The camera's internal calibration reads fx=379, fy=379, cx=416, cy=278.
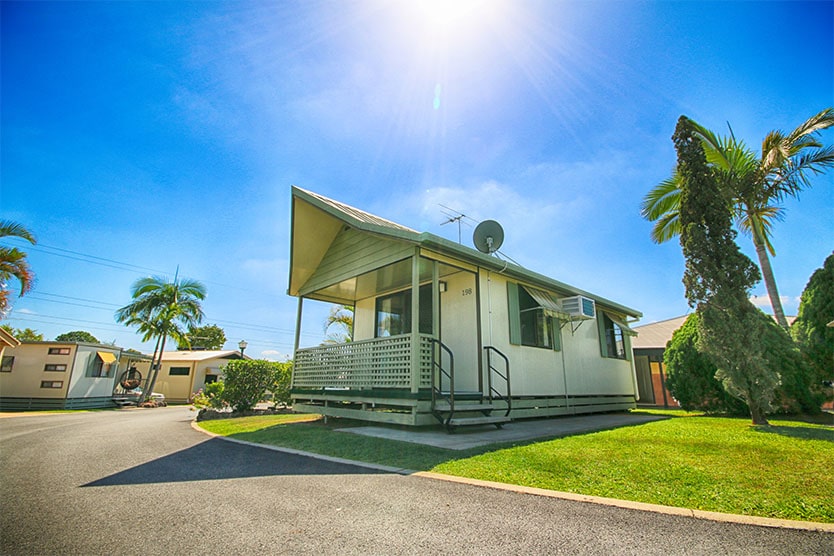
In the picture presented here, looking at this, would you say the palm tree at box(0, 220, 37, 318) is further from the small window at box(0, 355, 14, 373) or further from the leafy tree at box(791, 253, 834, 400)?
the leafy tree at box(791, 253, 834, 400)

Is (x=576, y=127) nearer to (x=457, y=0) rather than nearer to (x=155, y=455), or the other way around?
(x=457, y=0)

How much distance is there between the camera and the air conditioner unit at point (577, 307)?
10.5 m

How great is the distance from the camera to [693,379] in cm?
1027

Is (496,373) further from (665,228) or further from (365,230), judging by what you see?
(665,228)

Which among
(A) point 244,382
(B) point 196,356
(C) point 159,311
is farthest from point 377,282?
(B) point 196,356

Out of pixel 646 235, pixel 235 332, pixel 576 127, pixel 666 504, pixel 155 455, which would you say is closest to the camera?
pixel 666 504

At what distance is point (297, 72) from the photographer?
766 cm

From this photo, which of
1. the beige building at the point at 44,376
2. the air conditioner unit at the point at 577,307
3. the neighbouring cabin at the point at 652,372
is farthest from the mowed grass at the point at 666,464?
the beige building at the point at 44,376

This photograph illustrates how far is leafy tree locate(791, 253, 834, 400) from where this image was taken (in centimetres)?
881

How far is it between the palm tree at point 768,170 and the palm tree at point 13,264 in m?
19.1

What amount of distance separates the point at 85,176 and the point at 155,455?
9498 millimetres

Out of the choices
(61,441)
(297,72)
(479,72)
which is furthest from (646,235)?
(61,441)

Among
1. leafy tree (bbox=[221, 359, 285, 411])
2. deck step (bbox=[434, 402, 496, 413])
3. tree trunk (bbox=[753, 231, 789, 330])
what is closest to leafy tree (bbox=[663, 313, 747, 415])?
tree trunk (bbox=[753, 231, 789, 330])

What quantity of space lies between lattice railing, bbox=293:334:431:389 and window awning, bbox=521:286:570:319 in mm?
3784
